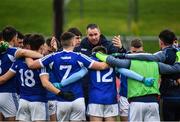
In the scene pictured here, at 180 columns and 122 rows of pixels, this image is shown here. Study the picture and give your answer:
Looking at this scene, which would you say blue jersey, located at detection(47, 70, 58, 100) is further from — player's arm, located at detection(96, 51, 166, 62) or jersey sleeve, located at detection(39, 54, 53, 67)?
player's arm, located at detection(96, 51, 166, 62)

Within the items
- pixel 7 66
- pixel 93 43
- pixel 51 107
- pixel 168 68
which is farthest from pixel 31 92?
pixel 168 68

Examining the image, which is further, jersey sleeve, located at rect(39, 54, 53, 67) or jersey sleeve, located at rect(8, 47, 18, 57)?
jersey sleeve, located at rect(8, 47, 18, 57)

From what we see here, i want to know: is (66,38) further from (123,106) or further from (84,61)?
(123,106)

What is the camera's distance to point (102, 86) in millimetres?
13180

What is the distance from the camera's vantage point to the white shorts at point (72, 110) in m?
13.0

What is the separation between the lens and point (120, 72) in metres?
13.0

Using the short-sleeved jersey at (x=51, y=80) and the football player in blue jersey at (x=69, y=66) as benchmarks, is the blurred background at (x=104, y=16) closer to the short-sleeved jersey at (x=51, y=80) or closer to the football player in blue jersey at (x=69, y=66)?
the short-sleeved jersey at (x=51, y=80)

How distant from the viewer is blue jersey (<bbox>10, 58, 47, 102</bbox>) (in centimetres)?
1334

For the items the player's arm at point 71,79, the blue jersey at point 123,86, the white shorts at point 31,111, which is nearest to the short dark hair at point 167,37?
the blue jersey at point 123,86

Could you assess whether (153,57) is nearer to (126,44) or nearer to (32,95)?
(32,95)

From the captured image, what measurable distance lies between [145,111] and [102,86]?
84cm

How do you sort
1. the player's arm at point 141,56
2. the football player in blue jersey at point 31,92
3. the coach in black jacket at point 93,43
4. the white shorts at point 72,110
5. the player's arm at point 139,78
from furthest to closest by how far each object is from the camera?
the coach in black jacket at point 93,43, the football player in blue jersey at point 31,92, the white shorts at point 72,110, the player's arm at point 141,56, the player's arm at point 139,78

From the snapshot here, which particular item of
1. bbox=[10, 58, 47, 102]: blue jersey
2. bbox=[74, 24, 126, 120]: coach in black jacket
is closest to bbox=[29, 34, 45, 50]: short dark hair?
bbox=[10, 58, 47, 102]: blue jersey

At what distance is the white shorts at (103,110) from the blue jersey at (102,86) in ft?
0.25
